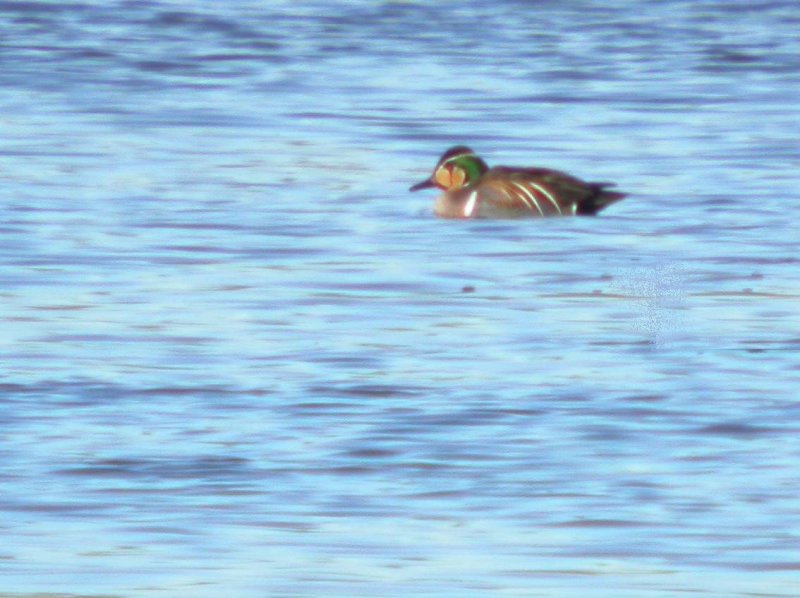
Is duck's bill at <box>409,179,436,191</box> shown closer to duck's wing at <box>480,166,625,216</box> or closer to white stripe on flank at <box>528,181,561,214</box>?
duck's wing at <box>480,166,625,216</box>

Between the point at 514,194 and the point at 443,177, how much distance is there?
0.51 m

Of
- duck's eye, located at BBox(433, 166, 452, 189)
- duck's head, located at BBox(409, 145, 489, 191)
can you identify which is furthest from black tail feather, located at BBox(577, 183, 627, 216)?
duck's eye, located at BBox(433, 166, 452, 189)

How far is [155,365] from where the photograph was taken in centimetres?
935

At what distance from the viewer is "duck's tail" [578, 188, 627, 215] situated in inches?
564

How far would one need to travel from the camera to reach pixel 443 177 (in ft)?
49.3

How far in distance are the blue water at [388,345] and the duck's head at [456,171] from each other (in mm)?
247

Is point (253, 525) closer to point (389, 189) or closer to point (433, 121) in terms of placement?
point (389, 189)

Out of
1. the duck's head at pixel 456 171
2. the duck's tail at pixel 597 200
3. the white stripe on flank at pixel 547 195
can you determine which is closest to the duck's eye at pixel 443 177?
the duck's head at pixel 456 171

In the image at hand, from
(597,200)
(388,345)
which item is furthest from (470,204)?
(388,345)

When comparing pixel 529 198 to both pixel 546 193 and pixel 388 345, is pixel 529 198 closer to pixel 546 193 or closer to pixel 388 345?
pixel 546 193

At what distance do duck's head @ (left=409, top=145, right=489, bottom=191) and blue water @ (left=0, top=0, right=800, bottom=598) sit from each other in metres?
0.25

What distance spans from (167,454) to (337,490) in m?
0.63

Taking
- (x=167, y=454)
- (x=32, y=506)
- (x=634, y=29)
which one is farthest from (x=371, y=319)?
(x=634, y=29)

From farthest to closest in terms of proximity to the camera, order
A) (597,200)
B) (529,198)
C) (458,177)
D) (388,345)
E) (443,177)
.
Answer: (458,177) → (443,177) → (529,198) → (597,200) → (388,345)
